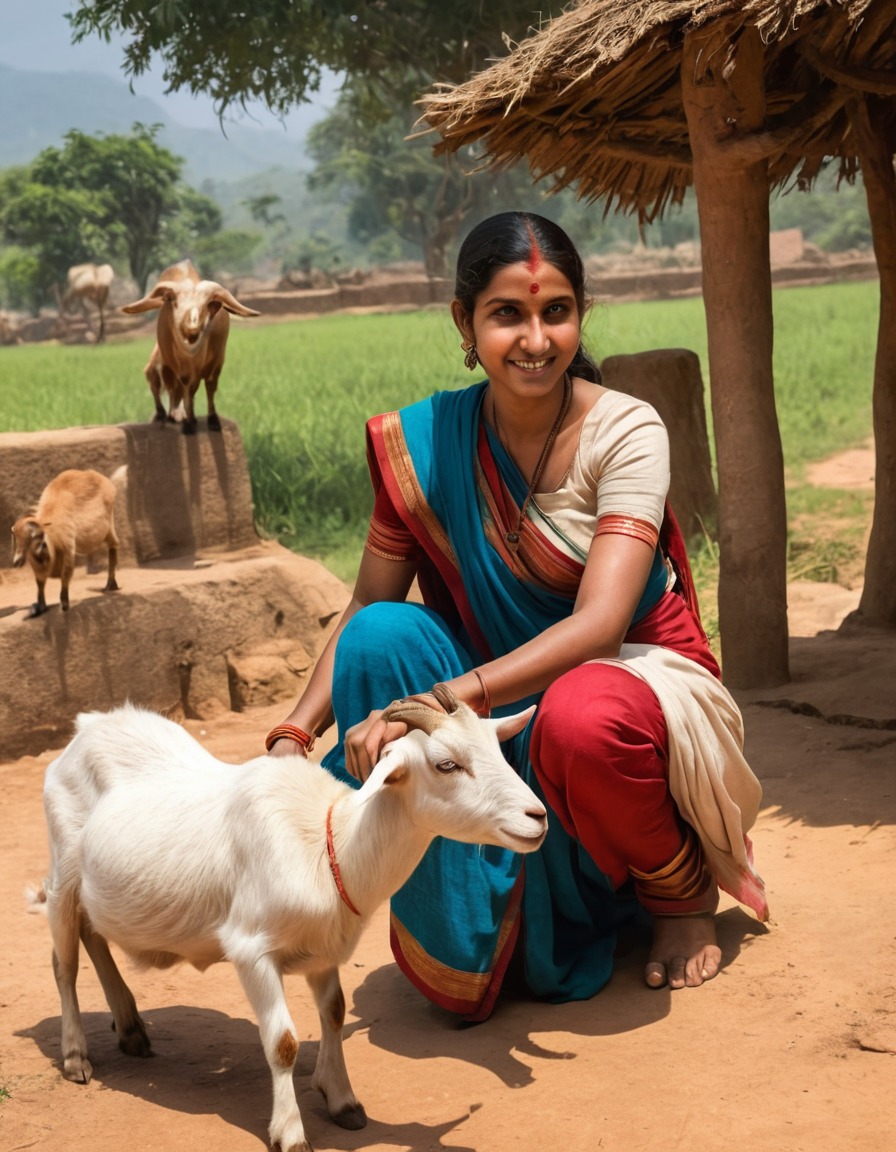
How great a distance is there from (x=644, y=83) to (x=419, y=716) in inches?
146

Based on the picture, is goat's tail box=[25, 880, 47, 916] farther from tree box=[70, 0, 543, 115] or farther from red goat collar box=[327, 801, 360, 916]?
tree box=[70, 0, 543, 115]

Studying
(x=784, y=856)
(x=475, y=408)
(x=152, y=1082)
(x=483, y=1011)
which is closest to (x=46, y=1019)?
(x=152, y=1082)

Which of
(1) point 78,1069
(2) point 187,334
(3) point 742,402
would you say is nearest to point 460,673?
(1) point 78,1069

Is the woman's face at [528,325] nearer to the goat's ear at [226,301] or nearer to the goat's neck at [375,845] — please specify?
the goat's neck at [375,845]

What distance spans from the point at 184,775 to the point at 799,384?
38.6ft

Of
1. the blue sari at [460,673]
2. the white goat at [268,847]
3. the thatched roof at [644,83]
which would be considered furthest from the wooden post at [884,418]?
the white goat at [268,847]

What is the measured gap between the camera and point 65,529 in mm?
5586

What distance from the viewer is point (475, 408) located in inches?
120

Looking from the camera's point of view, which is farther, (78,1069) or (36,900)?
(36,900)

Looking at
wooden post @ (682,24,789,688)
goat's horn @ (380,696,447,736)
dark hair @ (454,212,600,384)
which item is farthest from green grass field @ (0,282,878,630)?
goat's horn @ (380,696,447,736)

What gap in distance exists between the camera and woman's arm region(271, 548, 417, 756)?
9.15 feet

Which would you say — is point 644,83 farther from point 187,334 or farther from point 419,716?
point 419,716

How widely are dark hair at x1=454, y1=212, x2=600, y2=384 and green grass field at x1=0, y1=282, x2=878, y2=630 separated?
223 centimetres

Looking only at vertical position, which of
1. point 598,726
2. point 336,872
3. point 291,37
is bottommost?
point 336,872
